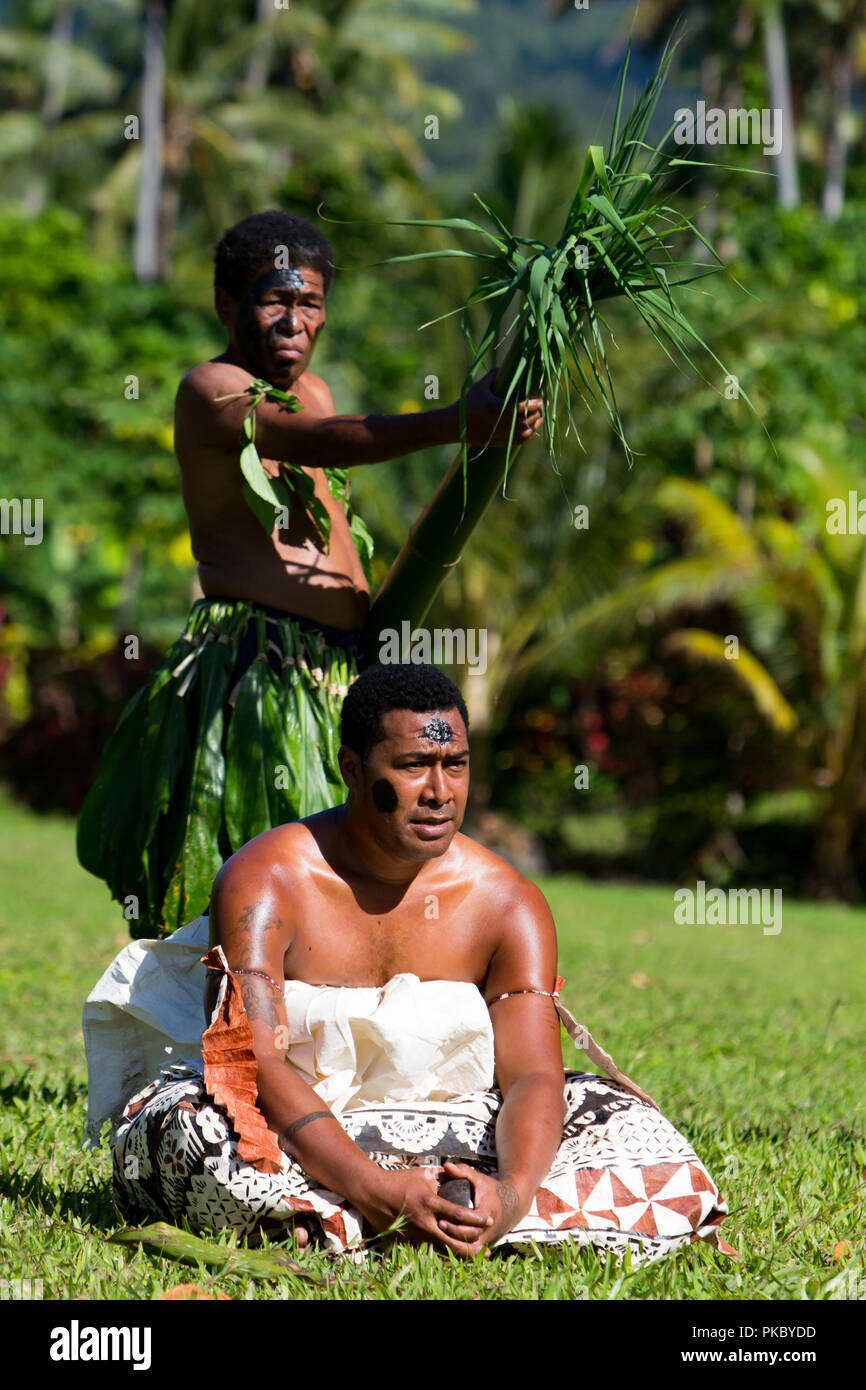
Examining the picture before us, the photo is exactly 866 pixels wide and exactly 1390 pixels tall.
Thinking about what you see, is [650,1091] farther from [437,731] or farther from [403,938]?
[437,731]

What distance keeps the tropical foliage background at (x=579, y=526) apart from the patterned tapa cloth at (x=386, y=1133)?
5.25 metres

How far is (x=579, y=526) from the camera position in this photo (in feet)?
33.8

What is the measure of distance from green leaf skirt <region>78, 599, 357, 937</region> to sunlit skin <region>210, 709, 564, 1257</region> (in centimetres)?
42

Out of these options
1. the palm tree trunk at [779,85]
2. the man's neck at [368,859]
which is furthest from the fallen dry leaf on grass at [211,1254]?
the palm tree trunk at [779,85]

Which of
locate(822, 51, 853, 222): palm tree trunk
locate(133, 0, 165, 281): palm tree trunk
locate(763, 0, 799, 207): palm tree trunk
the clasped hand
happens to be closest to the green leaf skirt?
the clasped hand

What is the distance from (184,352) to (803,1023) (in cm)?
948

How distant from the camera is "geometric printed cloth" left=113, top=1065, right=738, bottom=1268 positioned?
2734 millimetres

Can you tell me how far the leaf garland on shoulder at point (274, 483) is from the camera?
3.35 meters

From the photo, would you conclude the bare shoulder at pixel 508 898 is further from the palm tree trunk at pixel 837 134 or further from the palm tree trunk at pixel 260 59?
the palm tree trunk at pixel 260 59

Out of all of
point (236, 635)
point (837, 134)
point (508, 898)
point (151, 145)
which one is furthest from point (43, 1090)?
point (837, 134)

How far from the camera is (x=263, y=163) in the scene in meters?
22.0

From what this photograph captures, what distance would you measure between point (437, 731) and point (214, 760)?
0.82m
